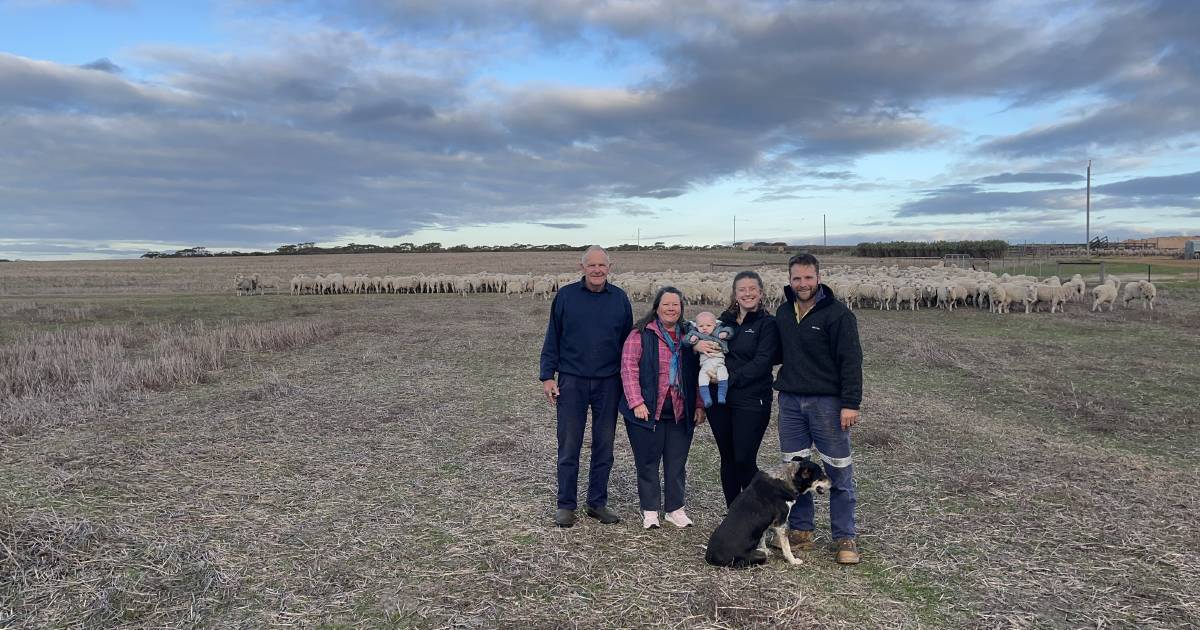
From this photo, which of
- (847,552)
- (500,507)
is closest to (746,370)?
(847,552)

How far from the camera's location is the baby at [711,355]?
192 inches

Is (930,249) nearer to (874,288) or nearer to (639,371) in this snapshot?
(874,288)

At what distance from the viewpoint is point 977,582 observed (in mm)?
4605

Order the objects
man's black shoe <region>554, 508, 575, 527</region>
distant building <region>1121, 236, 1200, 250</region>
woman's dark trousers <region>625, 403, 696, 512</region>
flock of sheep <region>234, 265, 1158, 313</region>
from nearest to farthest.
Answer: woman's dark trousers <region>625, 403, 696, 512</region>, man's black shoe <region>554, 508, 575, 527</region>, flock of sheep <region>234, 265, 1158, 313</region>, distant building <region>1121, 236, 1200, 250</region>

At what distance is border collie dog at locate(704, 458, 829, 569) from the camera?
181 inches

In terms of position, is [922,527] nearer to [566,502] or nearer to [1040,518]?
[1040,518]

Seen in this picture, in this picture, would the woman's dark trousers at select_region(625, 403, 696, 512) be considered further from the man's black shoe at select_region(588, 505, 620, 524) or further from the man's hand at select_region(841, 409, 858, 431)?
the man's hand at select_region(841, 409, 858, 431)

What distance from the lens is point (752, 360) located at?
485 cm

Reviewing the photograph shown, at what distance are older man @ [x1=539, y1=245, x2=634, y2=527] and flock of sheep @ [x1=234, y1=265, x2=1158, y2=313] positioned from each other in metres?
14.5

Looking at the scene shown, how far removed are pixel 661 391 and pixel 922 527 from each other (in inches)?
98.9

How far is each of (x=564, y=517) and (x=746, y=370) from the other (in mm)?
1998

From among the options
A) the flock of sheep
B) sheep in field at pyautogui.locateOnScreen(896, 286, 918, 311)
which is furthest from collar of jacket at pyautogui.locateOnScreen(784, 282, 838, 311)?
sheep in field at pyautogui.locateOnScreen(896, 286, 918, 311)

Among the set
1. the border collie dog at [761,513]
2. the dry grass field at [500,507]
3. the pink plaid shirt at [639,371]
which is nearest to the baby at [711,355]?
the pink plaid shirt at [639,371]

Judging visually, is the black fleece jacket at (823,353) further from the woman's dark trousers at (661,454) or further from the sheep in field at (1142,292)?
the sheep in field at (1142,292)
